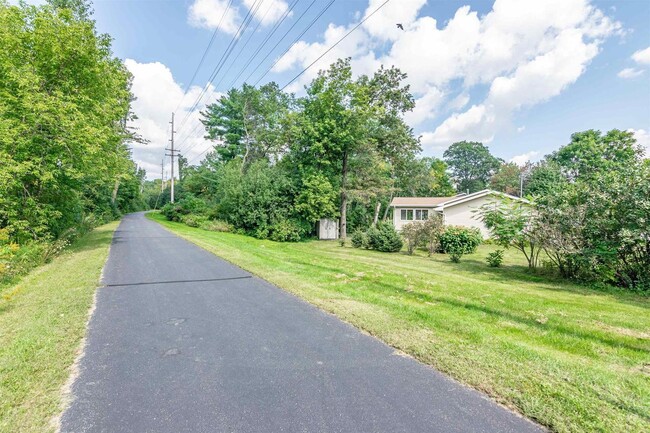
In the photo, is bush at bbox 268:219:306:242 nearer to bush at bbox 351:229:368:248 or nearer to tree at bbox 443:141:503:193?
bush at bbox 351:229:368:248

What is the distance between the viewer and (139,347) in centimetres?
Answer: 369

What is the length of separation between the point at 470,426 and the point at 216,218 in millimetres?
24551

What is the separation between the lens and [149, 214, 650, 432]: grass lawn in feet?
8.54

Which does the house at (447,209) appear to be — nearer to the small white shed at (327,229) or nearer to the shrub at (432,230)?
the small white shed at (327,229)

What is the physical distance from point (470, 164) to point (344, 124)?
5625 cm

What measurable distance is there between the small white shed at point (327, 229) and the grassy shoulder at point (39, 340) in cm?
1677

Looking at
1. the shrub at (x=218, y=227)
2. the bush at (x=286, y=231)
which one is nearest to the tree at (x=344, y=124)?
the bush at (x=286, y=231)

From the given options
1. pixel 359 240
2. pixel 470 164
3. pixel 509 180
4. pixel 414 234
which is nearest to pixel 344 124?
pixel 359 240

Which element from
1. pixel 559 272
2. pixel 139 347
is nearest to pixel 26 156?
pixel 139 347

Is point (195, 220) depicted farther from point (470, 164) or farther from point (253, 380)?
point (470, 164)

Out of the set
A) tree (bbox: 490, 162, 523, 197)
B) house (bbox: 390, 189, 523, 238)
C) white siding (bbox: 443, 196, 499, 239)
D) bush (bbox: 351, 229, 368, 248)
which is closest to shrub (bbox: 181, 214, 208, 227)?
bush (bbox: 351, 229, 368, 248)

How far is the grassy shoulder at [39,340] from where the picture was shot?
250 cm

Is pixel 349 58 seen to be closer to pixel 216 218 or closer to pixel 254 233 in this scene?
pixel 254 233

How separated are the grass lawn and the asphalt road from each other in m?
0.32
